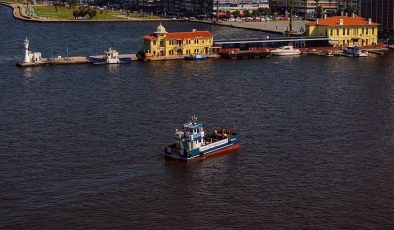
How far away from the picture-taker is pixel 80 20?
147375 mm

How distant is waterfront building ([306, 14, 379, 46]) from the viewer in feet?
311

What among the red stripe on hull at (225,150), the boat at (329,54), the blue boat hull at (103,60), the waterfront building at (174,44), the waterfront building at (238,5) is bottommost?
the red stripe on hull at (225,150)

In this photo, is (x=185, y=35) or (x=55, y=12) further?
(x=55, y=12)

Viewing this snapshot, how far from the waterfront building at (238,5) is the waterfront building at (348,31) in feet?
212

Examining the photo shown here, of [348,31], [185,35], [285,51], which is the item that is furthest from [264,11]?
[185,35]

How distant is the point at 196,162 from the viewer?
4159cm

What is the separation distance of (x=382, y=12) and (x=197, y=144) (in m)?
70.5

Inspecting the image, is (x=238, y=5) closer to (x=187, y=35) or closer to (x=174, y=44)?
(x=187, y=35)

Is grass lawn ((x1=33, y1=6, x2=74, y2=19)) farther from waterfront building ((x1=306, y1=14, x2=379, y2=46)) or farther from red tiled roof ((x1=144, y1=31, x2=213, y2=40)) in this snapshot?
waterfront building ((x1=306, y1=14, x2=379, y2=46))

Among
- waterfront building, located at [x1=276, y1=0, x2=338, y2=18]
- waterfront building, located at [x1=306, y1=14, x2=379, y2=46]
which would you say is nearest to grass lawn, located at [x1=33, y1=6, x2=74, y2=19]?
waterfront building, located at [x1=276, y1=0, x2=338, y2=18]

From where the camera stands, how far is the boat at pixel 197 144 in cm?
4156

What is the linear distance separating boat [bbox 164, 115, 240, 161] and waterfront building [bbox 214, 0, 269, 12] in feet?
383

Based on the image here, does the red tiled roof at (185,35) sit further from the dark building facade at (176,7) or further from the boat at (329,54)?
→ the dark building facade at (176,7)

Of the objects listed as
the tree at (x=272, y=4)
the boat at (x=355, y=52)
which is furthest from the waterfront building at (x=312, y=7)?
the boat at (x=355, y=52)
